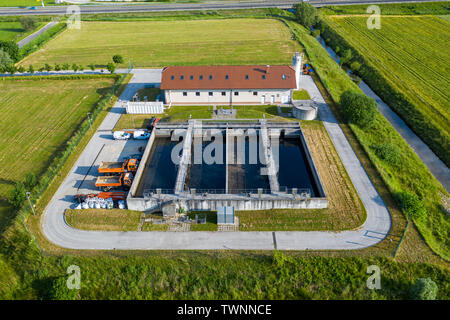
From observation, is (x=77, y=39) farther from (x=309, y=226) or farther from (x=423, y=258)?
(x=423, y=258)

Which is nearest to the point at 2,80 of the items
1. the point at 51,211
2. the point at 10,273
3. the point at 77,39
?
the point at 77,39

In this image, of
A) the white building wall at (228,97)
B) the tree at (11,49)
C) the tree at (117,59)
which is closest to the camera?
the white building wall at (228,97)

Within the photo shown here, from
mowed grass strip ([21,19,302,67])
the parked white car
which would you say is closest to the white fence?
the parked white car

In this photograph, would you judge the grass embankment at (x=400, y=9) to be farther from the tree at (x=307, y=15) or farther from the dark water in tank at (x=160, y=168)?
the dark water in tank at (x=160, y=168)

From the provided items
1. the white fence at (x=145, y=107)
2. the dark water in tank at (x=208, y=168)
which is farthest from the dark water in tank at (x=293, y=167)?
the white fence at (x=145, y=107)

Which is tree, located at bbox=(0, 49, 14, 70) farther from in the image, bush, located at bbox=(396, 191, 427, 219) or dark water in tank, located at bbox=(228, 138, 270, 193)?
bush, located at bbox=(396, 191, 427, 219)
